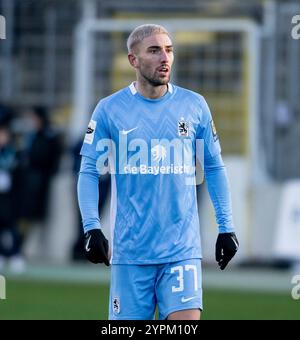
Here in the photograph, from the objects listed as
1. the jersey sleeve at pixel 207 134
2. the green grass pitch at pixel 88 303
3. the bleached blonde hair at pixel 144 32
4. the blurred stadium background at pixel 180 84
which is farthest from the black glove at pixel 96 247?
the blurred stadium background at pixel 180 84

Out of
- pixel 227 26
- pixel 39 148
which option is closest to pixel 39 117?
pixel 39 148

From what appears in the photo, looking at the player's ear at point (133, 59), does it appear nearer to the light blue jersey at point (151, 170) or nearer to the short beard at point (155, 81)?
the short beard at point (155, 81)

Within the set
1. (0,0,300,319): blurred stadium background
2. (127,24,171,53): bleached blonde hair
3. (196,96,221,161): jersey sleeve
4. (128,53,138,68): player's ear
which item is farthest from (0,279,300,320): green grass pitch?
(127,24,171,53): bleached blonde hair

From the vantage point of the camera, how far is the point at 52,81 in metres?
22.2

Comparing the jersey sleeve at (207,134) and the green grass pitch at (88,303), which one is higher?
the jersey sleeve at (207,134)

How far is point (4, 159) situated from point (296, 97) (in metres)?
4.25

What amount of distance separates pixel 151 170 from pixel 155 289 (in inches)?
28.8

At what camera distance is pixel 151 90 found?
917cm

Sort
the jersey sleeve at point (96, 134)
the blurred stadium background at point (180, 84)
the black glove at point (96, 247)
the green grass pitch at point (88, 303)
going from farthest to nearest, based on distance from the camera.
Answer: the blurred stadium background at point (180, 84) < the green grass pitch at point (88, 303) < the jersey sleeve at point (96, 134) < the black glove at point (96, 247)

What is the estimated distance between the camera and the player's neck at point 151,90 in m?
9.17

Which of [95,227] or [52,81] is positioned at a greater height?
[52,81]

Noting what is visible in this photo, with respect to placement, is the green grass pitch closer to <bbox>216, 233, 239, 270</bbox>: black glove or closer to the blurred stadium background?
the blurred stadium background

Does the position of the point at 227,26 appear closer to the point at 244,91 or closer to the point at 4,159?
the point at 244,91

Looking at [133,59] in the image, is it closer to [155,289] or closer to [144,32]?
[144,32]
